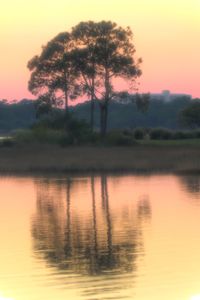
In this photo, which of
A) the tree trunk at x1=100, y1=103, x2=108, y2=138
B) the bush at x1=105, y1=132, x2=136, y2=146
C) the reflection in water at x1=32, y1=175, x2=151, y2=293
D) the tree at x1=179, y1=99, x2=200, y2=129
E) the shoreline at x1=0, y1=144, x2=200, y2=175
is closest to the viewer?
the reflection in water at x1=32, y1=175, x2=151, y2=293

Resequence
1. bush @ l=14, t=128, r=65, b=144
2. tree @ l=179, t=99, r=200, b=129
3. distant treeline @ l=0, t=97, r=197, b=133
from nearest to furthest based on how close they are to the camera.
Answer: bush @ l=14, t=128, r=65, b=144 → tree @ l=179, t=99, r=200, b=129 → distant treeline @ l=0, t=97, r=197, b=133

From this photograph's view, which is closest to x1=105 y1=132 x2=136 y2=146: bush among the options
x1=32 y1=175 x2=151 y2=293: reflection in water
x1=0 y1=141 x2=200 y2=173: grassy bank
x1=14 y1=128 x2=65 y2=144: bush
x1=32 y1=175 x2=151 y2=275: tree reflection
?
x1=14 y1=128 x2=65 y2=144: bush

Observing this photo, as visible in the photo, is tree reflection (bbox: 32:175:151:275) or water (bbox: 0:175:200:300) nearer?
water (bbox: 0:175:200:300)

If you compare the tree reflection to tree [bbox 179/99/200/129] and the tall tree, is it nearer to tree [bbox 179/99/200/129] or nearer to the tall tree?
the tall tree

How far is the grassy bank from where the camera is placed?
58594 mm

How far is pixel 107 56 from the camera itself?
92.7 metres

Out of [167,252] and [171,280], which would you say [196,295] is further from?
[167,252]

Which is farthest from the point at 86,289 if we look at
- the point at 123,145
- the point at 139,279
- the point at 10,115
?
the point at 10,115

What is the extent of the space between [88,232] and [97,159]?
34388 millimetres

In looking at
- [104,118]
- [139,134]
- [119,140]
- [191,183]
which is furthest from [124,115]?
[191,183]

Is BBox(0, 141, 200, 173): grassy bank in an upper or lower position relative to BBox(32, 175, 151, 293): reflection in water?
upper

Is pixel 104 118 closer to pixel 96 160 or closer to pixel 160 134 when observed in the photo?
pixel 160 134

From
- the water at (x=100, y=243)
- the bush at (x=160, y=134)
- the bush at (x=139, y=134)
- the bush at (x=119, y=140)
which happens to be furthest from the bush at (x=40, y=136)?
the water at (x=100, y=243)

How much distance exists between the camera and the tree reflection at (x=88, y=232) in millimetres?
21859
